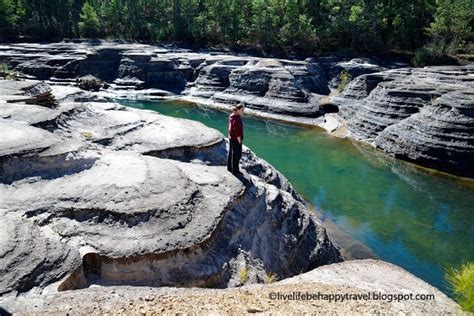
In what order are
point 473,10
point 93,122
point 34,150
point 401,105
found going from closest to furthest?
point 34,150 → point 93,122 → point 401,105 → point 473,10

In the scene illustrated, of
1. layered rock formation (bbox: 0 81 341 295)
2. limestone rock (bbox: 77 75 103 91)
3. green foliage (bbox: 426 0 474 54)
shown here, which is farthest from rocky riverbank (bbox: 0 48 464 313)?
green foliage (bbox: 426 0 474 54)

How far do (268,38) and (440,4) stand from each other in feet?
69.4

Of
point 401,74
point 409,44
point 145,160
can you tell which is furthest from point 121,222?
point 409,44

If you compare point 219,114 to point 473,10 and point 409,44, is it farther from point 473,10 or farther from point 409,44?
point 473,10

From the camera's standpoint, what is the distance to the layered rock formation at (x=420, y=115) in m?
21.4

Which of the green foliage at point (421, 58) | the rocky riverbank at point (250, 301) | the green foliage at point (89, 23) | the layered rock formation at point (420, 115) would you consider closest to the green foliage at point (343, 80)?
the layered rock formation at point (420, 115)

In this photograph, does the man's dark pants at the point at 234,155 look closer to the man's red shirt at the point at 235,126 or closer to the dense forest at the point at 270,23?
the man's red shirt at the point at 235,126

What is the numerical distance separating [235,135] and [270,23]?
42650 mm

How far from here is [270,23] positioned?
165 ft

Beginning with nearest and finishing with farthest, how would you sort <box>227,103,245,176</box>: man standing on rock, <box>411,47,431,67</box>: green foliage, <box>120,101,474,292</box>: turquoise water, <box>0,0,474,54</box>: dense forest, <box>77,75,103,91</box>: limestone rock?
<box>227,103,245,176</box>: man standing on rock
<box>120,101,474,292</box>: turquoise water
<box>77,75,103,91</box>: limestone rock
<box>411,47,431,67</box>: green foliage
<box>0,0,474,54</box>: dense forest

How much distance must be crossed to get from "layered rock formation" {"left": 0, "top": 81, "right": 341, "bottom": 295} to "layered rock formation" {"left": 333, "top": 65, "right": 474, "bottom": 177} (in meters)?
11.9

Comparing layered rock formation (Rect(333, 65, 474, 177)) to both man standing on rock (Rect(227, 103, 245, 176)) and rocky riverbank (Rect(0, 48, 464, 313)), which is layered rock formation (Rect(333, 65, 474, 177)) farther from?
man standing on rock (Rect(227, 103, 245, 176))

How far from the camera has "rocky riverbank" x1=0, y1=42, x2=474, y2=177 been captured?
22461mm

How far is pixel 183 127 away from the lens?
14.3 m
